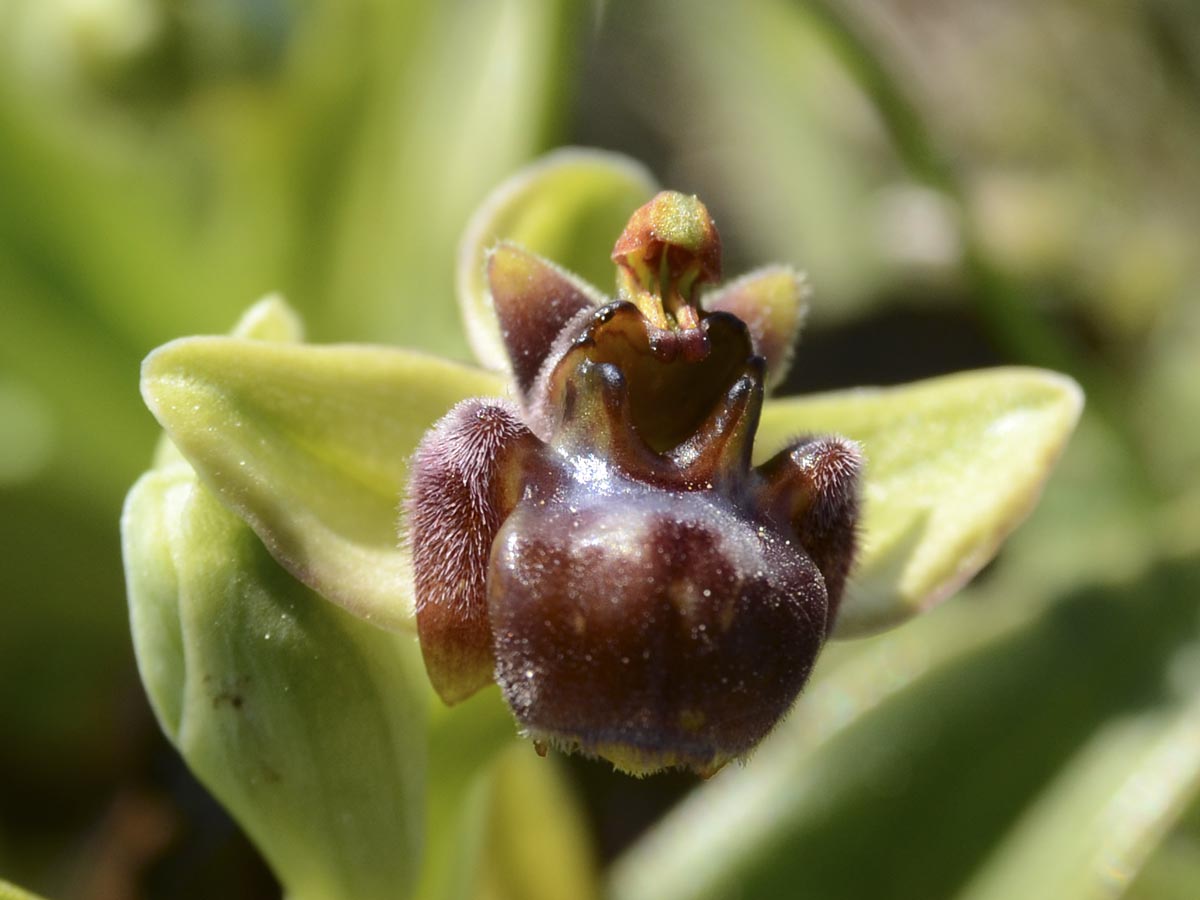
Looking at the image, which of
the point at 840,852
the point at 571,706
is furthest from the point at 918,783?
the point at 571,706

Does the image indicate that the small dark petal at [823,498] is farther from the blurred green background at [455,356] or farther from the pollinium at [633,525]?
the blurred green background at [455,356]

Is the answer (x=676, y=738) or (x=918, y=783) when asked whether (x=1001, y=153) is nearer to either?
(x=918, y=783)

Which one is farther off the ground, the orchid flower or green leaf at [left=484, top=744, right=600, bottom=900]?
the orchid flower

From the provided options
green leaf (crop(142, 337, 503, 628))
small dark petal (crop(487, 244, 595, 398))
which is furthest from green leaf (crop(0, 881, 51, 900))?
small dark petal (crop(487, 244, 595, 398))

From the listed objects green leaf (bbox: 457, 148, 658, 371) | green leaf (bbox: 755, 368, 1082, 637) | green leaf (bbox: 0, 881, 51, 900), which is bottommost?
green leaf (bbox: 0, 881, 51, 900)

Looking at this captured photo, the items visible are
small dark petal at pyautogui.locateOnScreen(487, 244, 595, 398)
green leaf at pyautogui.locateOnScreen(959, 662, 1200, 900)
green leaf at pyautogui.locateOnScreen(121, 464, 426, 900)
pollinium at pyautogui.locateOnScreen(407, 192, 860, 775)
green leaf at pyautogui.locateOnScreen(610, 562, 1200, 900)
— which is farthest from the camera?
green leaf at pyautogui.locateOnScreen(610, 562, 1200, 900)

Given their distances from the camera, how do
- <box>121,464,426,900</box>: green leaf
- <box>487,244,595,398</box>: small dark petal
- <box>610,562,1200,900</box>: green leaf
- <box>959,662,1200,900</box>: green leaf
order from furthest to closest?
<box>610,562,1200,900</box>: green leaf < <box>959,662,1200,900</box>: green leaf < <box>487,244,595,398</box>: small dark petal < <box>121,464,426,900</box>: green leaf

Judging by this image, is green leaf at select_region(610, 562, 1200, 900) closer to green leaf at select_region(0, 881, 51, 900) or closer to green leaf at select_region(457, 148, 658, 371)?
green leaf at select_region(457, 148, 658, 371)
